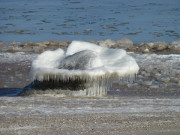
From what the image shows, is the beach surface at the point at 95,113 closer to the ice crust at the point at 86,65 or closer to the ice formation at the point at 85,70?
the ice formation at the point at 85,70

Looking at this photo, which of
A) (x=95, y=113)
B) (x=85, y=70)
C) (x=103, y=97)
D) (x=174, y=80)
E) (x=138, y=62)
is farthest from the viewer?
Answer: (x=138, y=62)

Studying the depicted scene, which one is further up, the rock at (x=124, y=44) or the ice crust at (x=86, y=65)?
the ice crust at (x=86, y=65)

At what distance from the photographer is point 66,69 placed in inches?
243

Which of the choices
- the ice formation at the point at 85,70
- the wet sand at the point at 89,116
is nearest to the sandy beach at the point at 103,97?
the wet sand at the point at 89,116

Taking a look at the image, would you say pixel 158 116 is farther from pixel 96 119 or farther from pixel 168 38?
pixel 168 38

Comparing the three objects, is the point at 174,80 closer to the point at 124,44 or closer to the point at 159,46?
the point at 159,46

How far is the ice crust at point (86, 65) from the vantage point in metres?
5.80

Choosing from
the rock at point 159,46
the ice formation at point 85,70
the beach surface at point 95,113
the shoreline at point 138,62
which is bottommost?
the shoreline at point 138,62

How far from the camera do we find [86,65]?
604cm

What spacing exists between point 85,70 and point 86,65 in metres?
0.18

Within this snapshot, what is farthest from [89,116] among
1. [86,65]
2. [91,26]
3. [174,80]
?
[91,26]

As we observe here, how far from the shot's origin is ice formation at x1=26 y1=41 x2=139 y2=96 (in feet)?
19.1

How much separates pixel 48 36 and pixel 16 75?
7.15m

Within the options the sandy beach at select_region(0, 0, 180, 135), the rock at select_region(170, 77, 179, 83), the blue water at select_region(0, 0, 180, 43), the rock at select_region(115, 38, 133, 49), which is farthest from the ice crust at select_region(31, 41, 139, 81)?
the blue water at select_region(0, 0, 180, 43)
